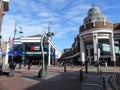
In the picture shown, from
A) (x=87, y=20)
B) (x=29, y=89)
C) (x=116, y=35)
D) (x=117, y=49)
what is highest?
(x=87, y=20)

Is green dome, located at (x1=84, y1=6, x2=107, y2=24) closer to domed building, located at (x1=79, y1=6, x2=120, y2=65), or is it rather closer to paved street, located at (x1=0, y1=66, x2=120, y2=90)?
domed building, located at (x1=79, y1=6, x2=120, y2=65)

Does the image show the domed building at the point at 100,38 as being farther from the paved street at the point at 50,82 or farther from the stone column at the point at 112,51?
the paved street at the point at 50,82

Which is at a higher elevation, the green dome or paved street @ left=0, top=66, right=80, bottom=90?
the green dome

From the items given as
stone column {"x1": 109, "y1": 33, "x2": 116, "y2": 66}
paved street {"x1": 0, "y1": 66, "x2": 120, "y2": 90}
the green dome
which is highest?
the green dome

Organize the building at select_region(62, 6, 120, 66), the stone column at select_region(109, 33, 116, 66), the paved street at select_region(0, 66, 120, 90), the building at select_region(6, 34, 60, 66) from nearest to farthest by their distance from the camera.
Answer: the paved street at select_region(0, 66, 120, 90)
the stone column at select_region(109, 33, 116, 66)
the building at select_region(62, 6, 120, 66)
the building at select_region(6, 34, 60, 66)

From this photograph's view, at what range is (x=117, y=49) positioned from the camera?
73000mm

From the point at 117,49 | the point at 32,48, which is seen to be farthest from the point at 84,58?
the point at 32,48

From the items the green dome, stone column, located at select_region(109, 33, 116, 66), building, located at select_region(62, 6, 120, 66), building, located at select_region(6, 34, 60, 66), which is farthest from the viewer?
the green dome

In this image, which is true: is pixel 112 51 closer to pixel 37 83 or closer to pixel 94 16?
pixel 94 16

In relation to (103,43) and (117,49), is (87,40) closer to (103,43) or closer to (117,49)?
(103,43)

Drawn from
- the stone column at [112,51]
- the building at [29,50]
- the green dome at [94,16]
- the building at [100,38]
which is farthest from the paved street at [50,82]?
the green dome at [94,16]

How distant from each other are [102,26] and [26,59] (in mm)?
28538

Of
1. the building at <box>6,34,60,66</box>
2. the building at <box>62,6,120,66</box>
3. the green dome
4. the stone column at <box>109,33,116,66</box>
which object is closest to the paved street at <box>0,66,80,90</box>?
the building at <box>62,6,120,66</box>

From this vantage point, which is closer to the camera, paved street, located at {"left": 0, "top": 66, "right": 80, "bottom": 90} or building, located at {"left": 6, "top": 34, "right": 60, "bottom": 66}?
paved street, located at {"left": 0, "top": 66, "right": 80, "bottom": 90}
